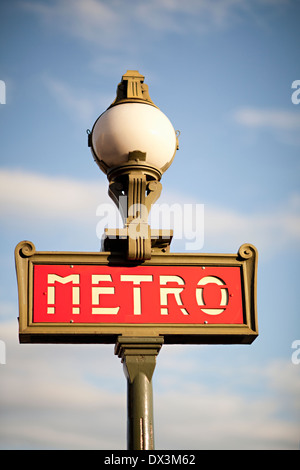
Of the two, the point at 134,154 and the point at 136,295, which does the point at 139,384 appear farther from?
the point at 134,154

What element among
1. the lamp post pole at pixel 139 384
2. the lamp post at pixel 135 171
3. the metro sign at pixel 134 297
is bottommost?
the lamp post pole at pixel 139 384

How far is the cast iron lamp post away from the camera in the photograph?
807 cm

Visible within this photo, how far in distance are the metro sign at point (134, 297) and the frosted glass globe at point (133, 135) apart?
1.04 m

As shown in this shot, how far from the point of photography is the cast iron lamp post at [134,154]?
8.07 metres

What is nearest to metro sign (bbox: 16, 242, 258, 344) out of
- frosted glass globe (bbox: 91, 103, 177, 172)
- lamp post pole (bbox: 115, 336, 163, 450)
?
lamp post pole (bbox: 115, 336, 163, 450)

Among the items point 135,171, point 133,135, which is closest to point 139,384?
point 135,171

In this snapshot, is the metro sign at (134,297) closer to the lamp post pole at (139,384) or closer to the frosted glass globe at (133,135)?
the lamp post pole at (139,384)

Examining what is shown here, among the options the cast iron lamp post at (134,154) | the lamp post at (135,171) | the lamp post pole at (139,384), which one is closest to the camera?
the lamp post pole at (139,384)

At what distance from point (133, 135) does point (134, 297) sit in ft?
5.46

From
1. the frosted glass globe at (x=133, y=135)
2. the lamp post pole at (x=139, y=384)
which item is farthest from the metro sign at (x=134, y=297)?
the frosted glass globe at (x=133, y=135)
